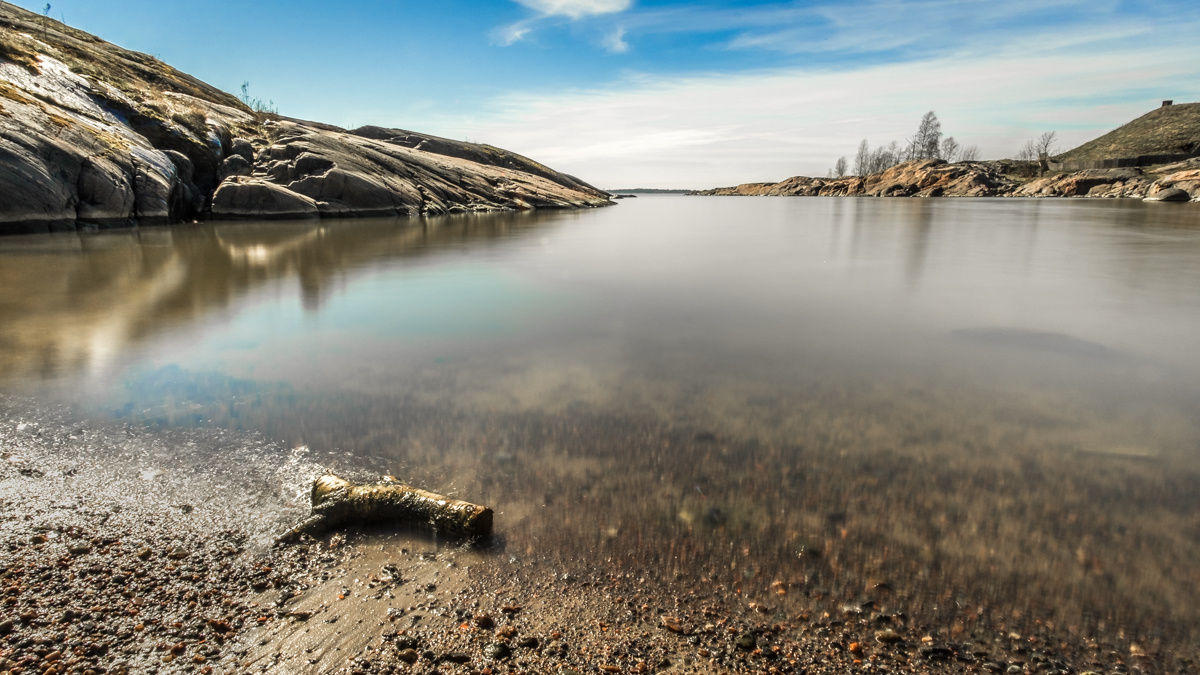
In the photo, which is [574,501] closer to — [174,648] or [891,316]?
[174,648]

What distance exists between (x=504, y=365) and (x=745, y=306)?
6.68 metres

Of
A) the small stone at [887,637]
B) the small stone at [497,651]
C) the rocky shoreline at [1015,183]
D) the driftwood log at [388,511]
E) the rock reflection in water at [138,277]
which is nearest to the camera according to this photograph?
the small stone at [497,651]

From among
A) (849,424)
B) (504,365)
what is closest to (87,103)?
(504,365)

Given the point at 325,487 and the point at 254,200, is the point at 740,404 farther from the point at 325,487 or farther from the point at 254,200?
the point at 254,200

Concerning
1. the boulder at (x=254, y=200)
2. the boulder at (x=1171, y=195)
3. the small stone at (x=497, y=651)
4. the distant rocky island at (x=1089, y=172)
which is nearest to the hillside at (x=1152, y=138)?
the distant rocky island at (x=1089, y=172)

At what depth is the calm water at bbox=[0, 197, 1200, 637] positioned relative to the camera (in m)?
4.11

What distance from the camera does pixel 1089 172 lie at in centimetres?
10150

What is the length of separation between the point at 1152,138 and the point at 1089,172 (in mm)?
54348

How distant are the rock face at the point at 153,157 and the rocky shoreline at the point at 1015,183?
81.5 meters

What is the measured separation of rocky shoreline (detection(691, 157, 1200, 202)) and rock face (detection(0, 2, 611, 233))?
81506mm

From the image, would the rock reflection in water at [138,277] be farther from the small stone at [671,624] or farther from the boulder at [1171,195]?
the boulder at [1171,195]

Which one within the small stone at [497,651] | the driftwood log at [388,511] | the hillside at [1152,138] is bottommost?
the small stone at [497,651]

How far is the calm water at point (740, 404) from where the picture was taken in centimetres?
411

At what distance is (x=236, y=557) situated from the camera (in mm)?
3982
